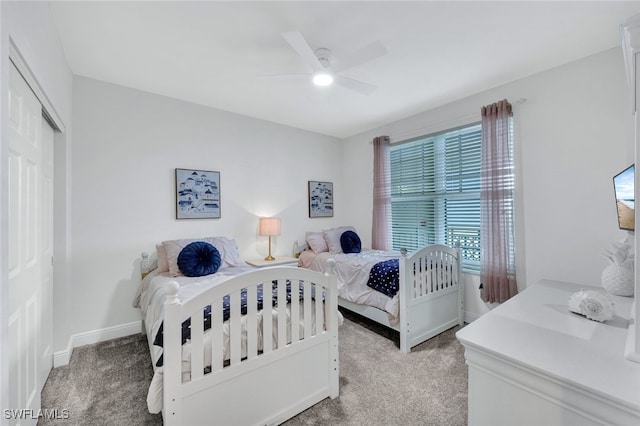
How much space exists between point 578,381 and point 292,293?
1302 mm

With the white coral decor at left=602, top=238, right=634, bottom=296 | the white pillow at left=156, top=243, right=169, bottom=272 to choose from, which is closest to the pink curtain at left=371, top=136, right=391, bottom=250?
the white coral decor at left=602, top=238, right=634, bottom=296

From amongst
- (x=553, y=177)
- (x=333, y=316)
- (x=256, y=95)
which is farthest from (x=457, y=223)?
(x=256, y=95)

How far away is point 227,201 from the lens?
344cm

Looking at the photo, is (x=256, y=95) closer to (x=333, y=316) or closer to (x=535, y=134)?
(x=333, y=316)

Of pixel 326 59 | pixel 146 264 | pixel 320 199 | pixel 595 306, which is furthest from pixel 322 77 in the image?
pixel 146 264

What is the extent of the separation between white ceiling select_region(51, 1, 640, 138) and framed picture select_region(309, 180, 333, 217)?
1.57 m

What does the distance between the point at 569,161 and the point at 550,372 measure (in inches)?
91.0

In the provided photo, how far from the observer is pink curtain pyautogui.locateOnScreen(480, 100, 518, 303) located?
272 cm

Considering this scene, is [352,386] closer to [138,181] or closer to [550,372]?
[550,372]

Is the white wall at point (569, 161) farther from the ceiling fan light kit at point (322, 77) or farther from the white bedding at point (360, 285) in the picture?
the ceiling fan light kit at point (322, 77)

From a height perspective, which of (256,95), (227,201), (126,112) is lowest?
(227,201)

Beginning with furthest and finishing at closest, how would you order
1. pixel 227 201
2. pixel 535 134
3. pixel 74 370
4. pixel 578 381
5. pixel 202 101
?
pixel 227 201
pixel 202 101
pixel 535 134
pixel 74 370
pixel 578 381

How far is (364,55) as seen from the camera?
6.35ft

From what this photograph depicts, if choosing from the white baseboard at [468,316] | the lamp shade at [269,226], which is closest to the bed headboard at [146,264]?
the lamp shade at [269,226]
